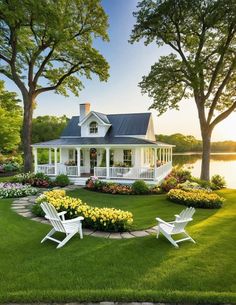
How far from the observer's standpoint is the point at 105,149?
17.5 metres

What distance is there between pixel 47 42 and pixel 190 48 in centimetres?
1033

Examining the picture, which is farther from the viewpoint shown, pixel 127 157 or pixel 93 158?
pixel 93 158

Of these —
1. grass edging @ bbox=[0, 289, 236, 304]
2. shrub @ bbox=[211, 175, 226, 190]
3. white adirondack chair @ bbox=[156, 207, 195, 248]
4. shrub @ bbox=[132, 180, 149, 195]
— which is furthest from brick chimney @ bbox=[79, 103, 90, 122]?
grass edging @ bbox=[0, 289, 236, 304]

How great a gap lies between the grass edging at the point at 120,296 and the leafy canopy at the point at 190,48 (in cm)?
1387

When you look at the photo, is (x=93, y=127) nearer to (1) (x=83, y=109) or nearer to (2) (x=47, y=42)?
(1) (x=83, y=109)

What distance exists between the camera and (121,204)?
10.4m

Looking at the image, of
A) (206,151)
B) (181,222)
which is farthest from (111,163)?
(181,222)

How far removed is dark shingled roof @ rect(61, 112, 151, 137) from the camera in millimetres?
18344

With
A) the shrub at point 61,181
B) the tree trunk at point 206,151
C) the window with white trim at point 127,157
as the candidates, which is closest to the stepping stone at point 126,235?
the shrub at point 61,181

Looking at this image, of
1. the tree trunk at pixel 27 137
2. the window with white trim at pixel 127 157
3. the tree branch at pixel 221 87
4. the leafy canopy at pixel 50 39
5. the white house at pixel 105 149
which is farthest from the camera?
the tree trunk at pixel 27 137

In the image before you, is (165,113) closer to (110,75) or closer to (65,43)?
(110,75)

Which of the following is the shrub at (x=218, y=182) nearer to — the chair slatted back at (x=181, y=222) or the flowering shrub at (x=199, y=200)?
the flowering shrub at (x=199, y=200)

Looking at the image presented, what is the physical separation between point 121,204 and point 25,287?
6805mm

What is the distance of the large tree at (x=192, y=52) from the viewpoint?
15031 millimetres
